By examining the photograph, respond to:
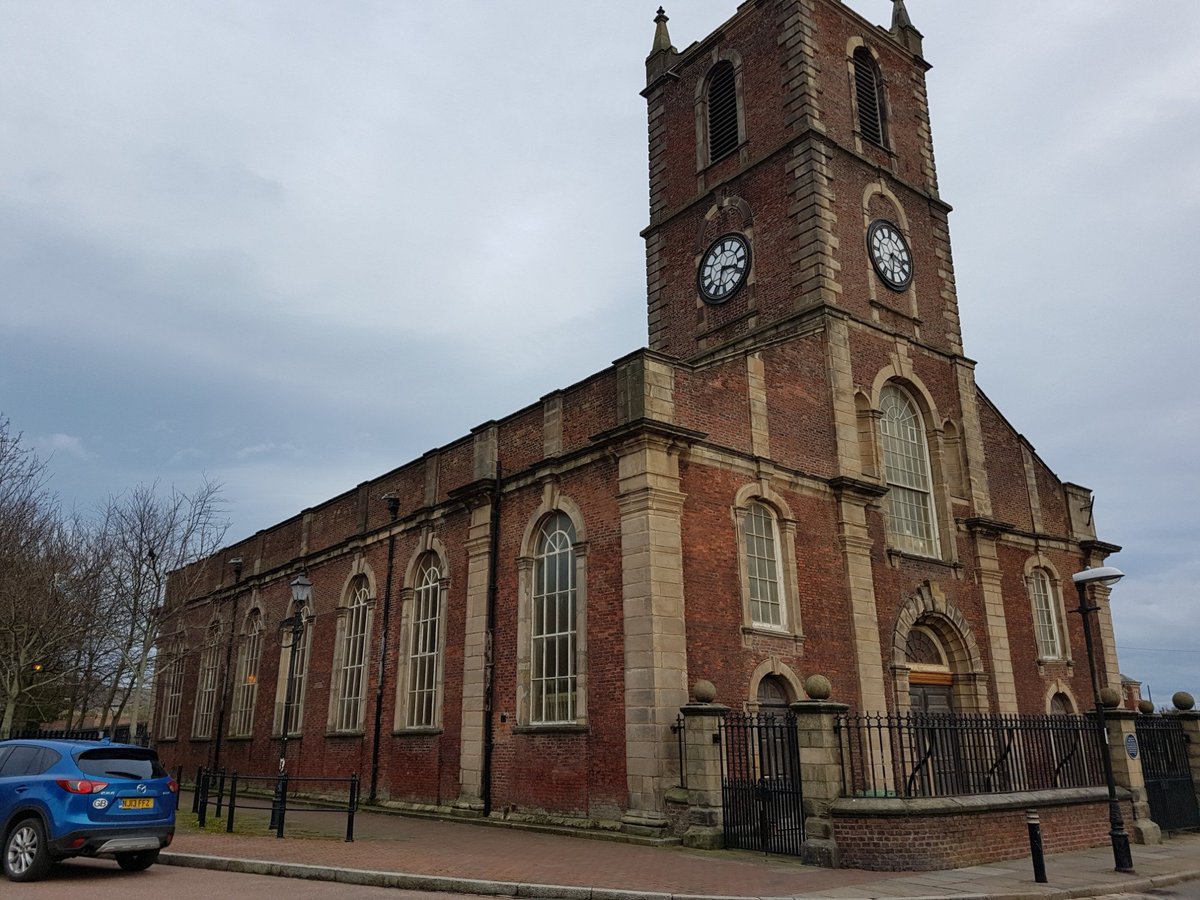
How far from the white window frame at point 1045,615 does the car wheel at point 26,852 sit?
20537 mm

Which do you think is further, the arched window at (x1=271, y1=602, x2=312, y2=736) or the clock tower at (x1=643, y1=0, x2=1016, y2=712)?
the arched window at (x1=271, y1=602, x2=312, y2=736)

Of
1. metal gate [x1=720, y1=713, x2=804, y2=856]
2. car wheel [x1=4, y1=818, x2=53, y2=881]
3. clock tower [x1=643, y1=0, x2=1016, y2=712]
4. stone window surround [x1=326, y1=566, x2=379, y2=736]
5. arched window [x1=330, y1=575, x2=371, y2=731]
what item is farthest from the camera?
arched window [x1=330, y1=575, x2=371, y2=731]

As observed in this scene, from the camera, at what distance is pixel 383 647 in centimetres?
2228

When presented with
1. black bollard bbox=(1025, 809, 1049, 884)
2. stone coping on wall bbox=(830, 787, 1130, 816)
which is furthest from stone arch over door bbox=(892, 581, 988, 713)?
black bollard bbox=(1025, 809, 1049, 884)

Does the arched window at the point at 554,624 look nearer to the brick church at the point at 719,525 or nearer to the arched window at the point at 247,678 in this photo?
the brick church at the point at 719,525

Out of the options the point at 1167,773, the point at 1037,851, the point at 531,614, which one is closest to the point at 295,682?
the point at 531,614

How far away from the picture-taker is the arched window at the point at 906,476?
20.4 metres

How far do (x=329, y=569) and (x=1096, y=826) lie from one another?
1950 cm

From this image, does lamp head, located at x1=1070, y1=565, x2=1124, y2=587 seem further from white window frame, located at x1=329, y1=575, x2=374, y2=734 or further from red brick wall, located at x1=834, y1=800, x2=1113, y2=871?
white window frame, located at x1=329, y1=575, x2=374, y2=734

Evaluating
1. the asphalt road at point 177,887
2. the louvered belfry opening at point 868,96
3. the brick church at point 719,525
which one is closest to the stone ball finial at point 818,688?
the brick church at point 719,525

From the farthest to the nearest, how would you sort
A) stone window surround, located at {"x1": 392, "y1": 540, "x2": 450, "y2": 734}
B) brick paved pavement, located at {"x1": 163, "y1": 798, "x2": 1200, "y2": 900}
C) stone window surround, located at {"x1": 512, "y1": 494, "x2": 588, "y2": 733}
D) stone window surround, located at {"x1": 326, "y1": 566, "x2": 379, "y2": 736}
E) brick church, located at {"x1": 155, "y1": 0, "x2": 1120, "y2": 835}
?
1. stone window surround, located at {"x1": 326, "y1": 566, "x2": 379, "y2": 736}
2. stone window surround, located at {"x1": 392, "y1": 540, "x2": 450, "y2": 734}
3. stone window surround, located at {"x1": 512, "y1": 494, "x2": 588, "y2": 733}
4. brick church, located at {"x1": 155, "y1": 0, "x2": 1120, "y2": 835}
5. brick paved pavement, located at {"x1": 163, "y1": 798, "x2": 1200, "y2": 900}

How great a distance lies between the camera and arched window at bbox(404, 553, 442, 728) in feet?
66.9


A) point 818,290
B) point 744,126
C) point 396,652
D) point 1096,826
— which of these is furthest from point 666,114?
point 1096,826

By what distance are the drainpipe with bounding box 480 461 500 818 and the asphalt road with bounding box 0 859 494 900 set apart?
6.81 metres
